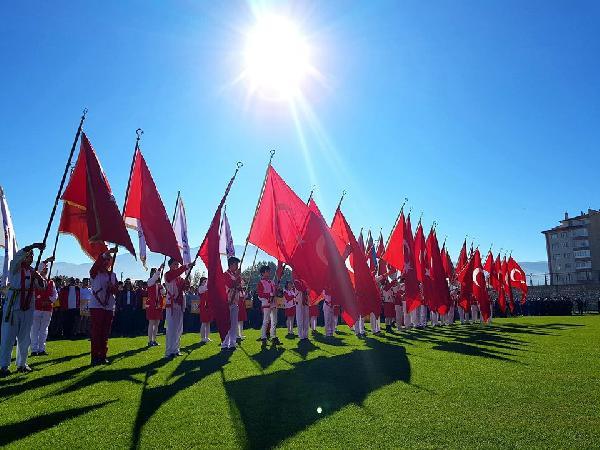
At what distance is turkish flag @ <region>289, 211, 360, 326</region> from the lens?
13.0m

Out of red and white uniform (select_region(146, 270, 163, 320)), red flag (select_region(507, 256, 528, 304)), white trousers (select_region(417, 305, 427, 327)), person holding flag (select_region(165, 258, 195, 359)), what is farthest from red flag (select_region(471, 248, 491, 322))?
person holding flag (select_region(165, 258, 195, 359))

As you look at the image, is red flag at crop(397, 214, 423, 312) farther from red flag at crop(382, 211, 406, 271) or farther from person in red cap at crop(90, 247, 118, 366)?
person in red cap at crop(90, 247, 118, 366)

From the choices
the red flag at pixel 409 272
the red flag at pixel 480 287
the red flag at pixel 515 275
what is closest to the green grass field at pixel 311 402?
the red flag at pixel 409 272

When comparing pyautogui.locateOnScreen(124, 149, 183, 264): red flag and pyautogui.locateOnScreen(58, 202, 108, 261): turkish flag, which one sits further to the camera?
pyautogui.locateOnScreen(58, 202, 108, 261): turkish flag

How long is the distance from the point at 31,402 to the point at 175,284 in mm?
6119

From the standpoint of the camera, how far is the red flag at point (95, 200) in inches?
400

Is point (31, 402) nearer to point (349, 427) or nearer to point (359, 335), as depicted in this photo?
point (349, 427)

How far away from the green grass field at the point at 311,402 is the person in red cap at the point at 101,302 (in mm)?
564

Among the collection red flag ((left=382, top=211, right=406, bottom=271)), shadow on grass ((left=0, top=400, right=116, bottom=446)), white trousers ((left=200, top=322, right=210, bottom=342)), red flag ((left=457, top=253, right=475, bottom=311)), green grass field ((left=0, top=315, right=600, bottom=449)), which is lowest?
shadow on grass ((left=0, top=400, right=116, bottom=446))

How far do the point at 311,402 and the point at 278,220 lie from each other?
292 inches

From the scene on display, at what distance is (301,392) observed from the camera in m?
8.06

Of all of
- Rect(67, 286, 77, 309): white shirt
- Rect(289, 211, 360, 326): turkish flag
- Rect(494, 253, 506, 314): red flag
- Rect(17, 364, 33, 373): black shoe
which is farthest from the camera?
Rect(494, 253, 506, 314): red flag

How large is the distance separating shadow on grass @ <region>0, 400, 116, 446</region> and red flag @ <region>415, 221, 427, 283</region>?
15052mm

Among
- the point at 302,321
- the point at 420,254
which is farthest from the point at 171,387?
the point at 420,254
